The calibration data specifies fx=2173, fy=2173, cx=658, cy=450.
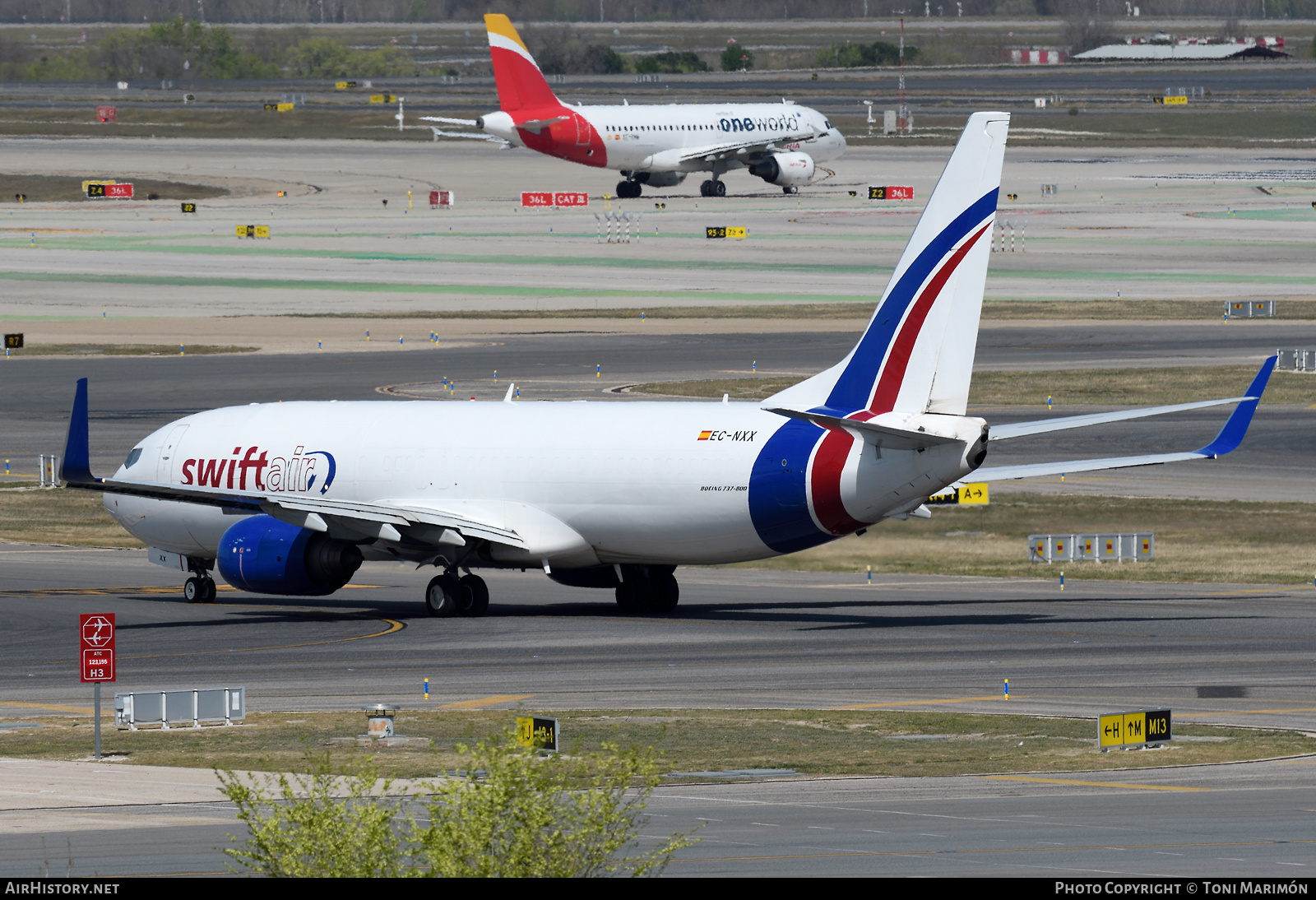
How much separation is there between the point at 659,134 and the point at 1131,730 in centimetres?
11964

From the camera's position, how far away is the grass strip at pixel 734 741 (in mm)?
27797

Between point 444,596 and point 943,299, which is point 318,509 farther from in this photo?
point 943,299

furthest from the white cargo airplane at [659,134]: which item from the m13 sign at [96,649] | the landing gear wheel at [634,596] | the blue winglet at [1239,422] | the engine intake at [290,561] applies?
the m13 sign at [96,649]

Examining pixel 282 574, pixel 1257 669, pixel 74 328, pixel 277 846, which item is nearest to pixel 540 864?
pixel 277 846

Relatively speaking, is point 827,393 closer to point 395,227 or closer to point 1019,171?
point 395,227

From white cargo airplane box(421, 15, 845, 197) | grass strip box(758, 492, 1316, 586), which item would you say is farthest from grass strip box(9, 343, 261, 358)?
white cargo airplane box(421, 15, 845, 197)

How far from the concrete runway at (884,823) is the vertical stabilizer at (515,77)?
111073 mm

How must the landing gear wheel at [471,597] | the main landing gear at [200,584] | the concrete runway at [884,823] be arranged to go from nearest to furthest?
the concrete runway at [884,823]
the landing gear wheel at [471,597]
the main landing gear at [200,584]

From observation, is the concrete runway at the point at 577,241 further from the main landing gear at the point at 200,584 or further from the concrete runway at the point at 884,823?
the concrete runway at the point at 884,823

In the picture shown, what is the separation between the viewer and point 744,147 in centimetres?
14500

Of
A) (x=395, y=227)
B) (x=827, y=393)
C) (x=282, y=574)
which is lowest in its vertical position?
(x=282, y=574)

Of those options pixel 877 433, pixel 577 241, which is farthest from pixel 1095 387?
pixel 577 241

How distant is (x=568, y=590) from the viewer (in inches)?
1965

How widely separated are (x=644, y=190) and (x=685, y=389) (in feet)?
304
